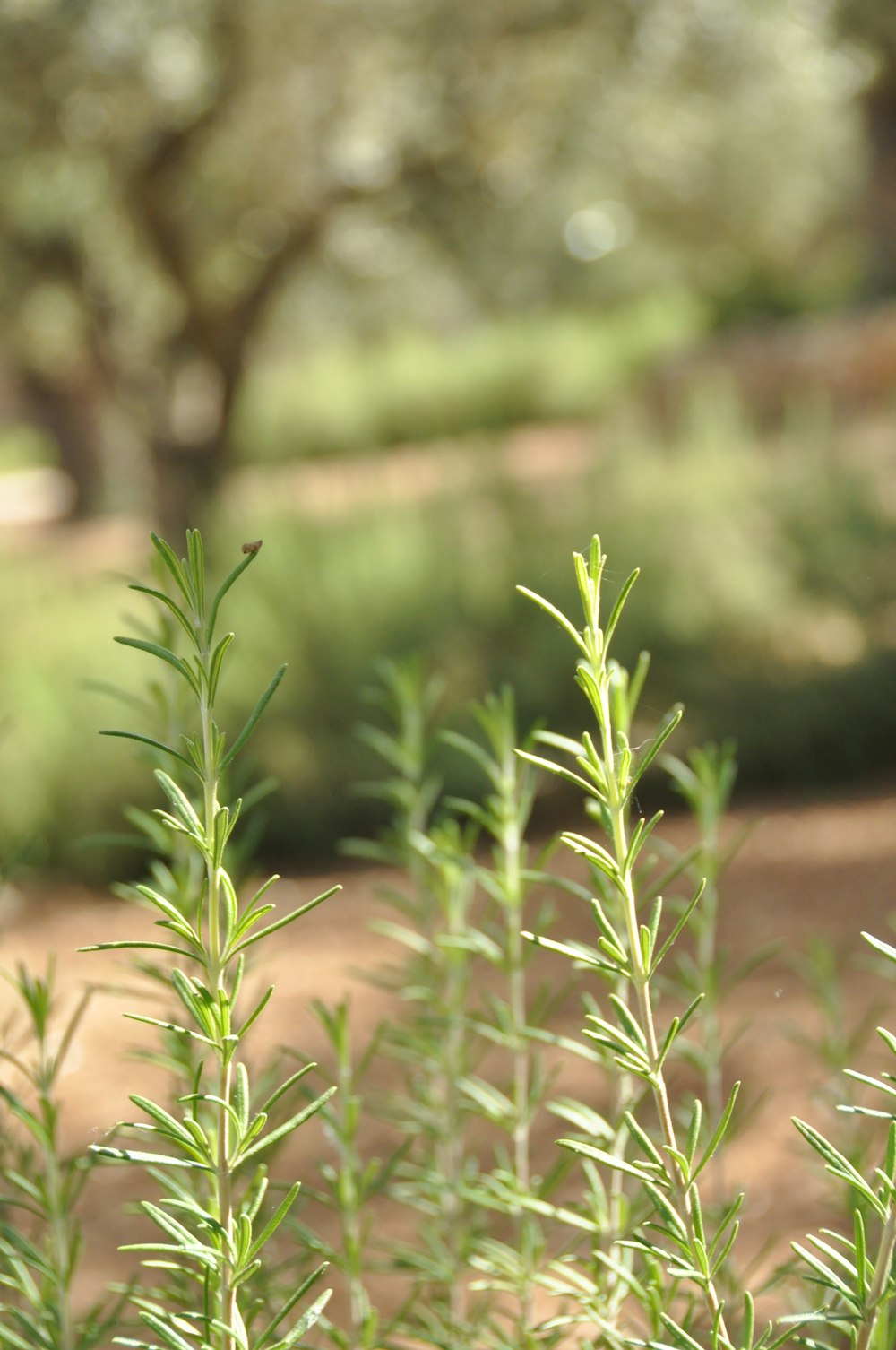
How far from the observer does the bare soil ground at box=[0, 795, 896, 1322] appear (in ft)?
7.27

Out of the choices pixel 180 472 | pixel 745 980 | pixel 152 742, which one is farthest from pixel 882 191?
pixel 152 742

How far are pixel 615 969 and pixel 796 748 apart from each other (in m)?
4.50

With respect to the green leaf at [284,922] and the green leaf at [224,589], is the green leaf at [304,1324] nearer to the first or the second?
the green leaf at [284,922]

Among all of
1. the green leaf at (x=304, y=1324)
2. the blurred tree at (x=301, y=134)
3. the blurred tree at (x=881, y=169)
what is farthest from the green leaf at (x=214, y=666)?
the blurred tree at (x=881, y=169)

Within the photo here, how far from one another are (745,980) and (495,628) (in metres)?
2.58

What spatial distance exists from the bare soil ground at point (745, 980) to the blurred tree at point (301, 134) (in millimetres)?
4218

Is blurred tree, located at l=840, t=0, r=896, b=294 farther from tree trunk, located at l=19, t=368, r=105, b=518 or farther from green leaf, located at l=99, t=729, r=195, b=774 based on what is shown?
Answer: green leaf, located at l=99, t=729, r=195, b=774

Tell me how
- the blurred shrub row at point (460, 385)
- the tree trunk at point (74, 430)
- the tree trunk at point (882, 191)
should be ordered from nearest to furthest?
1. the tree trunk at point (882, 191)
2. the blurred shrub row at point (460, 385)
3. the tree trunk at point (74, 430)

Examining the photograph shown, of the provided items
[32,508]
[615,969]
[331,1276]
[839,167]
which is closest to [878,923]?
[331,1276]

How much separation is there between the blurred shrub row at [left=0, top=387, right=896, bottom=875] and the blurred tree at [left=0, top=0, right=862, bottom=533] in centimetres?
226

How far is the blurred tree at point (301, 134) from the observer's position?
380 inches

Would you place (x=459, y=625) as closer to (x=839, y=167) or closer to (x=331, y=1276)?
(x=331, y=1276)

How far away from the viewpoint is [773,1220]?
199 cm

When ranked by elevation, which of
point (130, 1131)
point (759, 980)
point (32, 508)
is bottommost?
point (759, 980)
